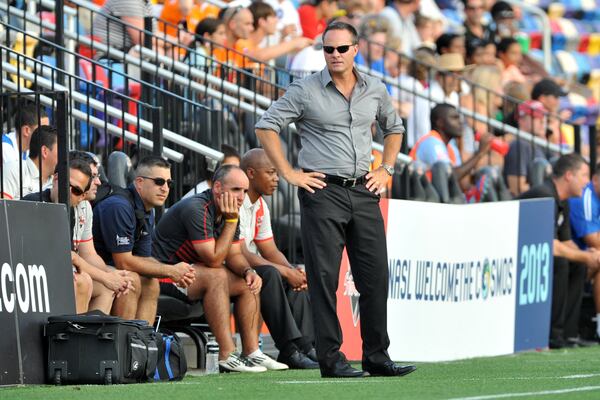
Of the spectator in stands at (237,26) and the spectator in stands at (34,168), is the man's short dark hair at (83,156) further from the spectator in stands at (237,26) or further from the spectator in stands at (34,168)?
the spectator in stands at (237,26)

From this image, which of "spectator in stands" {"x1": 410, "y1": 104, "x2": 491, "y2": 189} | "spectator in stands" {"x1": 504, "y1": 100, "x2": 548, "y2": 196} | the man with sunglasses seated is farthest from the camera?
"spectator in stands" {"x1": 504, "y1": 100, "x2": 548, "y2": 196}

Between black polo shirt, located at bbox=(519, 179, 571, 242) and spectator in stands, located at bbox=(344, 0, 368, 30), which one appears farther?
spectator in stands, located at bbox=(344, 0, 368, 30)

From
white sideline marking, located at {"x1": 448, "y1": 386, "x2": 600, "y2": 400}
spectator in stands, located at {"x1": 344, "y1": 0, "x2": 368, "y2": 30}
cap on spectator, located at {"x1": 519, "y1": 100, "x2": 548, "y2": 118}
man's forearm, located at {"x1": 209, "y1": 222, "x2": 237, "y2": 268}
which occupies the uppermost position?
spectator in stands, located at {"x1": 344, "y1": 0, "x2": 368, "y2": 30}

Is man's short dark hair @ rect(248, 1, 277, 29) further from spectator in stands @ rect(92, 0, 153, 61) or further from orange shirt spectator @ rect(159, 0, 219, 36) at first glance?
spectator in stands @ rect(92, 0, 153, 61)

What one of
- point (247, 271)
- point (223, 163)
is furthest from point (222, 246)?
point (223, 163)

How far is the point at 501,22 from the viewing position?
23719 mm

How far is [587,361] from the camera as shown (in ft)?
38.8

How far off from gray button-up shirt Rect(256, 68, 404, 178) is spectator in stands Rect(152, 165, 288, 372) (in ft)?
6.00

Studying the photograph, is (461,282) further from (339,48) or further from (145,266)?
(339,48)

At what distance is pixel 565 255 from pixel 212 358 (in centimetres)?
518

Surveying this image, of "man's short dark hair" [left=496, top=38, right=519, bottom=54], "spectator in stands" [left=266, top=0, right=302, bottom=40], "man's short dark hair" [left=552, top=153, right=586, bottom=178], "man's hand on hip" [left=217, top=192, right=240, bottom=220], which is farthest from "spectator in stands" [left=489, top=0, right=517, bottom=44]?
"man's hand on hip" [left=217, top=192, right=240, bottom=220]

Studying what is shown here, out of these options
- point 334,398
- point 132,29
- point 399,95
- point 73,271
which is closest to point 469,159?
point 399,95

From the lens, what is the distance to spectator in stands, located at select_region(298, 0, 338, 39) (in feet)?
64.7

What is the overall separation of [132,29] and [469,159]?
3.78 metres
